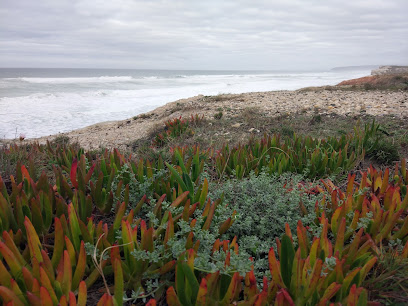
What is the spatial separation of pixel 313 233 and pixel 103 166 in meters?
1.79

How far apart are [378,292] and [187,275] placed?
0.96 m

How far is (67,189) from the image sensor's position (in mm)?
2434

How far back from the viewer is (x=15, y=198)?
2.17 meters

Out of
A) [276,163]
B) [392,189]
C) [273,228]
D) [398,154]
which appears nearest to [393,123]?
[398,154]

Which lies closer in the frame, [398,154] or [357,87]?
[398,154]

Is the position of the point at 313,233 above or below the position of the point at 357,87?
below

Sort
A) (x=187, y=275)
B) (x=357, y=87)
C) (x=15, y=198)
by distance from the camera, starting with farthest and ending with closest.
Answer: (x=357, y=87), (x=15, y=198), (x=187, y=275)

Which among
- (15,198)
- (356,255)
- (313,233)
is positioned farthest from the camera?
(15,198)

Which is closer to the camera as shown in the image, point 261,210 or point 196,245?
point 196,245

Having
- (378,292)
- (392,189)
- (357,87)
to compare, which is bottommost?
(378,292)

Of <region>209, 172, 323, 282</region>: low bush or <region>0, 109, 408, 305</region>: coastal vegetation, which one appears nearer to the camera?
<region>0, 109, 408, 305</region>: coastal vegetation

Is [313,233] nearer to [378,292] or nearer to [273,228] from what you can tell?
[273,228]

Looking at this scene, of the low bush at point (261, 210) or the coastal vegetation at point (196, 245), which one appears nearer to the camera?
the coastal vegetation at point (196, 245)

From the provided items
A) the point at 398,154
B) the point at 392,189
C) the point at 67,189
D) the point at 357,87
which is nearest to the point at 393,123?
the point at 398,154
